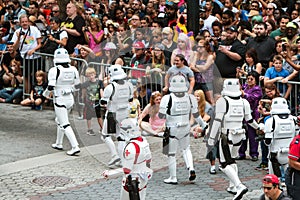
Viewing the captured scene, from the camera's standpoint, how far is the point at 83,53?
62.4 feet

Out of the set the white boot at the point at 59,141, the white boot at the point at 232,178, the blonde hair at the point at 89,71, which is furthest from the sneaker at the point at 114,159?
the blonde hair at the point at 89,71

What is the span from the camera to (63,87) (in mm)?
16203

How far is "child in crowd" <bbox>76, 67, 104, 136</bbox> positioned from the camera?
1720 cm

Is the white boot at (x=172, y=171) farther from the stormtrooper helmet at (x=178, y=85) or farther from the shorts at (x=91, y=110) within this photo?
the shorts at (x=91, y=110)

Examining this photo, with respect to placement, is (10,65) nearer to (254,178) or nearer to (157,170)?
(157,170)

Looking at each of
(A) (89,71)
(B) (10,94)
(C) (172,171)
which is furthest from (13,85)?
(C) (172,171)

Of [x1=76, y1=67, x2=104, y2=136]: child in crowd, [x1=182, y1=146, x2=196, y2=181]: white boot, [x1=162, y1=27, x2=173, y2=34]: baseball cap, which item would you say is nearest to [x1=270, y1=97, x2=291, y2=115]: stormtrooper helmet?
[x1=182, y1=146, x2=196, y2=181]: white boot

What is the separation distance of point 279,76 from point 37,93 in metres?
6.29

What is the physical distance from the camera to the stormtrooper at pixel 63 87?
52.6 ft

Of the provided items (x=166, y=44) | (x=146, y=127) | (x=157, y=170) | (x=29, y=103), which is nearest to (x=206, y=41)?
(x=166, y=44)

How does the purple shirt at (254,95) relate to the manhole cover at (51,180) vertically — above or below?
above

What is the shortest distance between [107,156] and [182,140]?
209 centimetres

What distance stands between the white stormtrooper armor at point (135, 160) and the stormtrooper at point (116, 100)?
9.37 feet

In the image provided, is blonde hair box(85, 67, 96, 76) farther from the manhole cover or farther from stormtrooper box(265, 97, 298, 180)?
stormtrooper box(265, 97, 298, 180)
